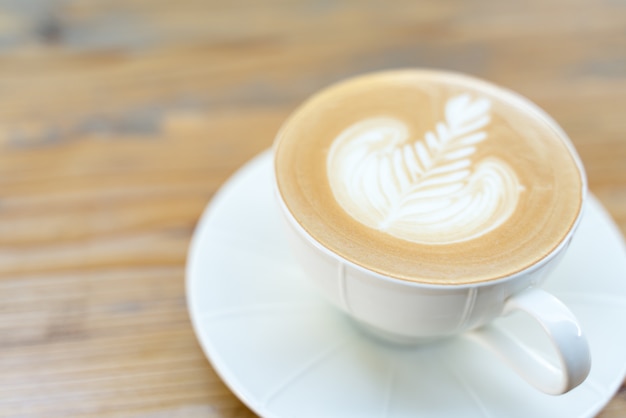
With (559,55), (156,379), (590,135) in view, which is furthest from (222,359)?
(559,55)

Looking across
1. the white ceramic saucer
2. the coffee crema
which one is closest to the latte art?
the coffee crema

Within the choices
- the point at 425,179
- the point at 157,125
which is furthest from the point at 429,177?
the point at 157,125

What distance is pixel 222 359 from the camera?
0.57m

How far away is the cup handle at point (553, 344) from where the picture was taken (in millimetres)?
465

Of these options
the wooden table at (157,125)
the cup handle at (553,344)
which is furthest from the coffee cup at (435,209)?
the wooden table at (157,125)

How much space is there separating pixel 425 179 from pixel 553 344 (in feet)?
0.57

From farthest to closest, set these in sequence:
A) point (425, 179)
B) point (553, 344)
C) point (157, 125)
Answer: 1. point (157, 125)
2. point (425, 179)
3. point (553, 344)

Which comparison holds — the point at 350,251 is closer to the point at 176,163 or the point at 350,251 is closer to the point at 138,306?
the point at 138,306

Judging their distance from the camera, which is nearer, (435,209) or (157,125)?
(435,209)

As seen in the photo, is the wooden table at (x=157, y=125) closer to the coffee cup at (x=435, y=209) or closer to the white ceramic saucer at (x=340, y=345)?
the white ceramic saucer at (x=340, y=345)

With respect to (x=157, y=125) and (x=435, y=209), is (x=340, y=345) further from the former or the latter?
(x=157, y=125)

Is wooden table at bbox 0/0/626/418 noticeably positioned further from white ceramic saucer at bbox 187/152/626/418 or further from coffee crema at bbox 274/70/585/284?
coffee crema at bbox 274/70/585/284

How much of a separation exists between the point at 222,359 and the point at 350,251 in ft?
0.50

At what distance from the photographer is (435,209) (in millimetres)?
548
